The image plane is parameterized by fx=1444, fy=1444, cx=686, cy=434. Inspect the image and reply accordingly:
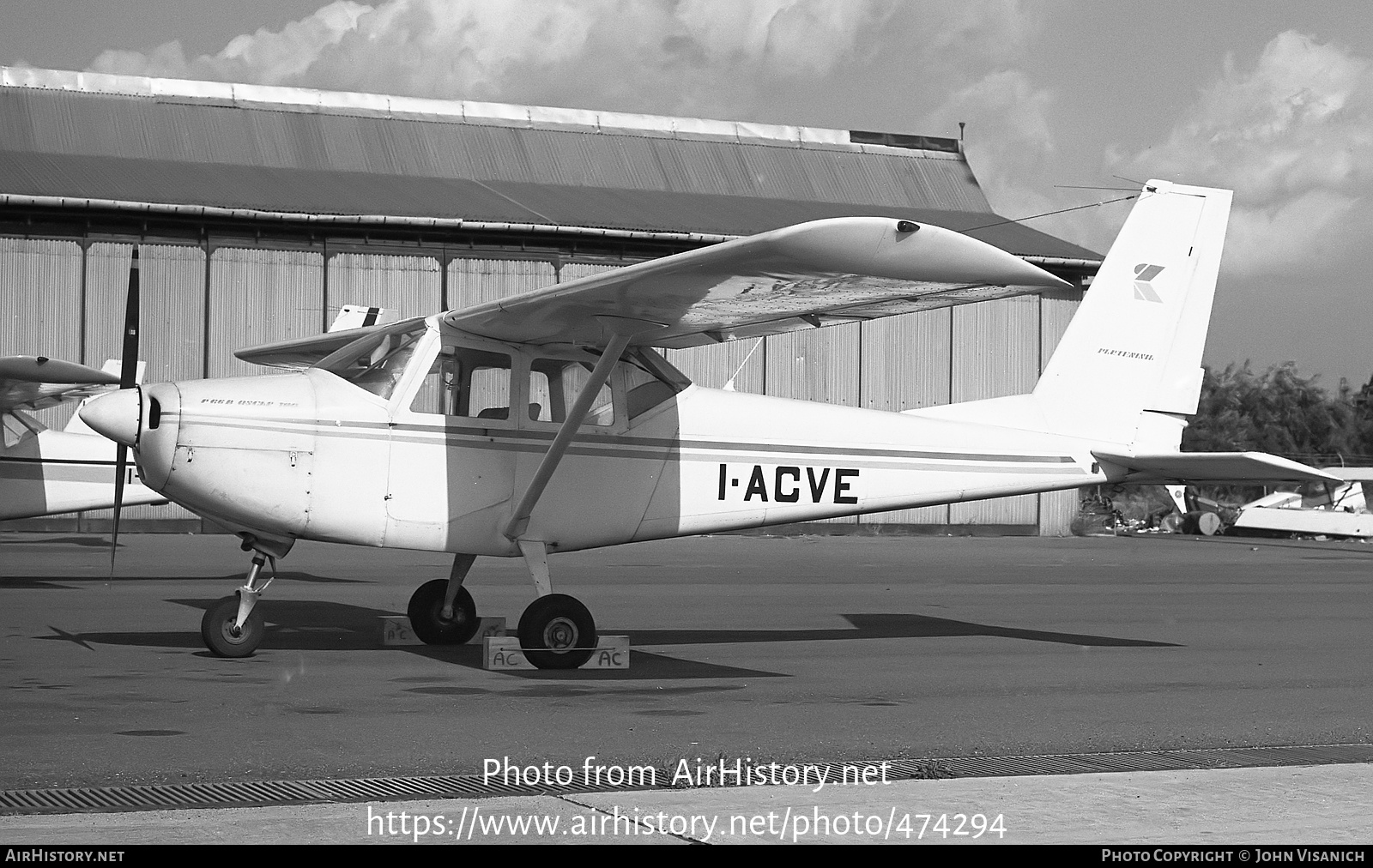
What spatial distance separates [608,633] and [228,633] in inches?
143

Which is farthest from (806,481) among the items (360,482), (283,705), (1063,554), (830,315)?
(1063,554)

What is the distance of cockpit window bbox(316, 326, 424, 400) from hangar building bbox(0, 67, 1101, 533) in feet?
71.8

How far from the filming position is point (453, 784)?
579 centimetres

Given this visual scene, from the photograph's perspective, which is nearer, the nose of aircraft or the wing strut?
the nose of aircraft

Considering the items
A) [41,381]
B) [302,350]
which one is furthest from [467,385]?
[41,381]

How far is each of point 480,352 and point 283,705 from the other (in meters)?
3.29

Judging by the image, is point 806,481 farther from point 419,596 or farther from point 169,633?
point 169,633

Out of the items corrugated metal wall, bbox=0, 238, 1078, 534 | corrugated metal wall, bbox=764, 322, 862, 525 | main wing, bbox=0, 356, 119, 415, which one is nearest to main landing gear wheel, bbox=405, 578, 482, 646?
main wing, bbox=0, 356, 119, 415

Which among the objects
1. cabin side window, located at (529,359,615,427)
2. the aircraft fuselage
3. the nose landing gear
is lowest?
the nose landing gear

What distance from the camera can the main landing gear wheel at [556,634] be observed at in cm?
974

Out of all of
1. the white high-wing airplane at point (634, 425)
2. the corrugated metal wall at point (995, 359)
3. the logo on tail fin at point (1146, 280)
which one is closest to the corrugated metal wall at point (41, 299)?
the corrugated metal wall at point (995, 359)

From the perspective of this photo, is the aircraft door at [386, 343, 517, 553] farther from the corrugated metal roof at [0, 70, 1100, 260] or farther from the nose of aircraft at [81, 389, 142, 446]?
the corrugated metal roof at [0, 70, 1100, 260]

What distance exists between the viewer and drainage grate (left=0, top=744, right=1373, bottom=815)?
534cm

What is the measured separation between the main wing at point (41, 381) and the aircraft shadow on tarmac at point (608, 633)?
8.28ft
